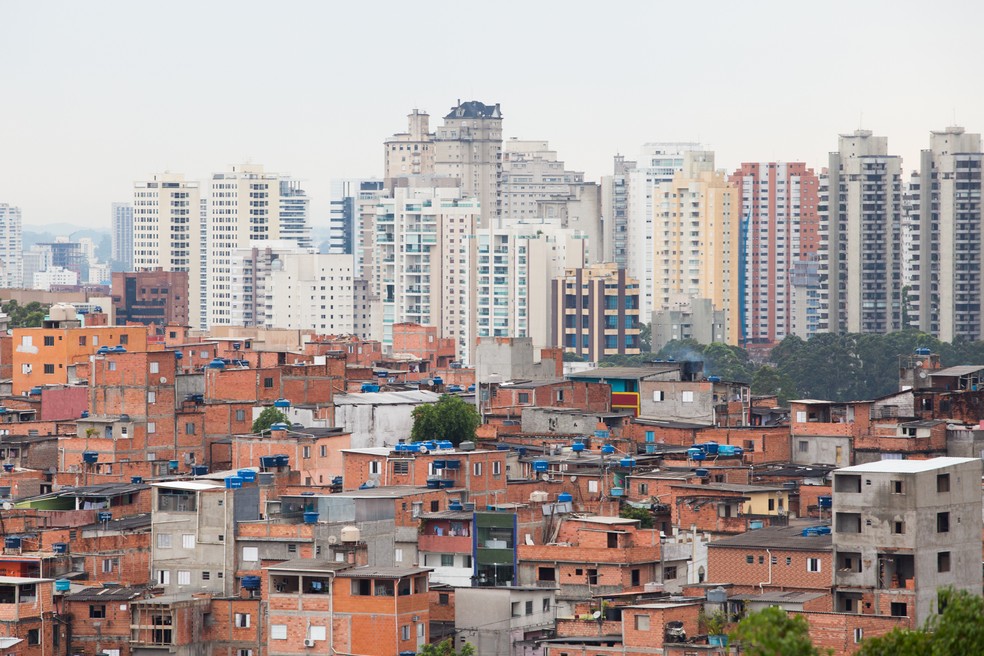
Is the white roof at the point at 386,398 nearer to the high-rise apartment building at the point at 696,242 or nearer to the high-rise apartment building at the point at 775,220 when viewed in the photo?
the high-rise apartment building at the point at 696,242

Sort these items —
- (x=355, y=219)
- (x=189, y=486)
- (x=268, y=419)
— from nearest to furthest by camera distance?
1. (x=189, y=486)
2. (x=268, y=419)
3. (x=355, y=219)

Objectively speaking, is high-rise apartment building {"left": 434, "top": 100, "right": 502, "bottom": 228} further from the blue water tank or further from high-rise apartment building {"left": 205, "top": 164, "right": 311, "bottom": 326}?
the blue water tank

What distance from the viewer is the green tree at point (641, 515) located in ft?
121

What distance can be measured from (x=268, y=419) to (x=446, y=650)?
18.1 meters

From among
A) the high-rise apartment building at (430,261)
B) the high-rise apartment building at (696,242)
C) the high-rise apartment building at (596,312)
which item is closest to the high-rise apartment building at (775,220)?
the high-rise apartment building at (696,242)

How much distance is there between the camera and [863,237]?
10819 centimetres

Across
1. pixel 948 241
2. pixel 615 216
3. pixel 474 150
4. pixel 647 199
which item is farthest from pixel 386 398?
pixel 474 150

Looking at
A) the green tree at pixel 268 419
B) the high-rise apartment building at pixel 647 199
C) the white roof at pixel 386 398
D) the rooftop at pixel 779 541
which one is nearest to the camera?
the rooftop at pixel 779 541

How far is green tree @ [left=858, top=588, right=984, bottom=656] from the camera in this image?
882 inches

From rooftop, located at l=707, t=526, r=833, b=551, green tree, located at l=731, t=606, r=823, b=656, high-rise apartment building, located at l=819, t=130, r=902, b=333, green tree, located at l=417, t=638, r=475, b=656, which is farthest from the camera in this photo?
high-rise apartment building, located at l=819, t=130, r=902, b=333

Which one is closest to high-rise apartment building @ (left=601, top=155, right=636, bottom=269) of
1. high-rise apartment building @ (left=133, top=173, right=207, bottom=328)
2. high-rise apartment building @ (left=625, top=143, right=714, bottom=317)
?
high-rise apartment building @ (left=625, top=143, right=714, bottom=317)

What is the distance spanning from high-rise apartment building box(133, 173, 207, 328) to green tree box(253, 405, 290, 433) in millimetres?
100267

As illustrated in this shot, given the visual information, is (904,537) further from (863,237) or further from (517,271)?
(517,271)

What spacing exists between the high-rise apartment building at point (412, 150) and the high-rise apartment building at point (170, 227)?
21.0 meters
